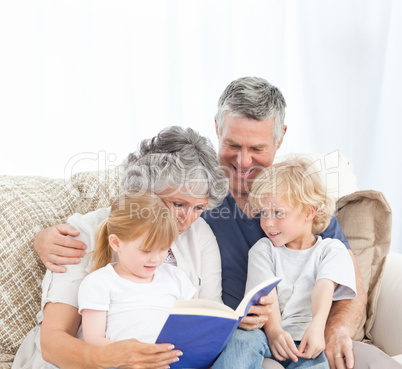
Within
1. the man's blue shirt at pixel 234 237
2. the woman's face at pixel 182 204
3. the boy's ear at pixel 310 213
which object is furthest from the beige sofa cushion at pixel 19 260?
the boy's ear at pixel 310 213

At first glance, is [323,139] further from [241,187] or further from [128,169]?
[128,169]

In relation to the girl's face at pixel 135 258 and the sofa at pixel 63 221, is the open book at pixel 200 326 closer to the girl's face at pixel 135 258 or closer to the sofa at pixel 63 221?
the girl's face at pixel 135 258

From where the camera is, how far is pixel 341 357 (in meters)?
1.49

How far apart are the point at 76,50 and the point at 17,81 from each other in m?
0.36

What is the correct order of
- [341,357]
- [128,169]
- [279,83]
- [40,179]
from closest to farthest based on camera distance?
[341,357] → [128,169] → [40,179] → [279,83]

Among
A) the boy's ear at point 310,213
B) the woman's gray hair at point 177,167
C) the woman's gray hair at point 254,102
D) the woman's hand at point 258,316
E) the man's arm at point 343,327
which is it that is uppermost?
the woman's gray hair at point 254,102

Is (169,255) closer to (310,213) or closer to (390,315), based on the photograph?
(310,213)

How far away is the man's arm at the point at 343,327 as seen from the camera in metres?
1.49

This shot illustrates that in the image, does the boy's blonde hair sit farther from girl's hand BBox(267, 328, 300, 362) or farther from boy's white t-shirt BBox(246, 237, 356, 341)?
girl's hand BBox(267, 328, 300, 362)

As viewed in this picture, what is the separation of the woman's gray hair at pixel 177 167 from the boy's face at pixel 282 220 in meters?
0.16

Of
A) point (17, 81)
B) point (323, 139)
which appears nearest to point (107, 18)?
point (17, 81)

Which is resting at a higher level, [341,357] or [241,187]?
[241,187]

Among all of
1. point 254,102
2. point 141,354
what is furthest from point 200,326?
point 254,102

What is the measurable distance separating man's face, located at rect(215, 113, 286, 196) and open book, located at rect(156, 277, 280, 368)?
0.71m
